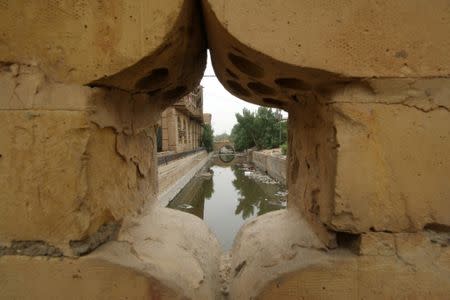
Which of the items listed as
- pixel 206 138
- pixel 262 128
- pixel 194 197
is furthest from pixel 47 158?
pixel 206 138

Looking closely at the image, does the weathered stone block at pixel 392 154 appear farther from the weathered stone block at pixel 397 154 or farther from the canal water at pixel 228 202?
the canal water at pixel 228 202

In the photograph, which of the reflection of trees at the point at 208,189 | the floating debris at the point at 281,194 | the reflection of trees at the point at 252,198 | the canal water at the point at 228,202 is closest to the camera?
the canal water at the point at 228,202

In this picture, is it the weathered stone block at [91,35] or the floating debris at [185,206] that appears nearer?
the weathered stone block at [91,35]

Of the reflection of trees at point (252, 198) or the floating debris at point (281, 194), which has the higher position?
the floating debris at point (281, 194)

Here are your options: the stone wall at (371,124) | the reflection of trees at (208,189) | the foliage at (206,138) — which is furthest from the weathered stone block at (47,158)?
the foliage at (206,138)

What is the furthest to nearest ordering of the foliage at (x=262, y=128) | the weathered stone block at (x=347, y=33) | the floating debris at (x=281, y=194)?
the foliage at (x=262, y=128)
the floating debris at (x=281, y=194)
the weathered stone block at (x=347, y=33)

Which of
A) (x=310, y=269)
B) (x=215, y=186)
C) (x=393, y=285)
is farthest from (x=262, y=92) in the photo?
(x=215, y=186)

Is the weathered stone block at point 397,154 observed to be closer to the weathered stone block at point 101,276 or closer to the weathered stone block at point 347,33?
the weathered stone block at point 347,33

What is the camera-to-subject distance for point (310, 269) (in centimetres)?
107

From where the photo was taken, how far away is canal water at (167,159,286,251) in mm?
8680

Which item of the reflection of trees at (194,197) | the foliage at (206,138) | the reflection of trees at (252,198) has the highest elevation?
the foliage at (206,138)

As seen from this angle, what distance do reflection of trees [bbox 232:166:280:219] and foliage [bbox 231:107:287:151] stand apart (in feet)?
44.5

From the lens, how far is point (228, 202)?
11750mm

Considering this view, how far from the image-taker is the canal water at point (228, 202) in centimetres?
868
